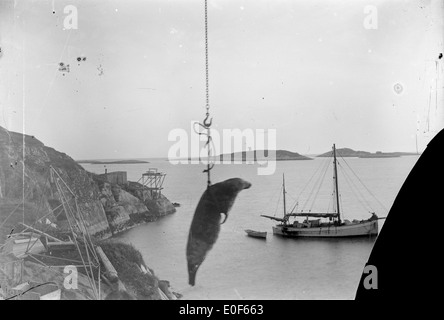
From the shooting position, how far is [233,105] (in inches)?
78.3

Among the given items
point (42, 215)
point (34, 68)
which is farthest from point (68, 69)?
point (42, 215)

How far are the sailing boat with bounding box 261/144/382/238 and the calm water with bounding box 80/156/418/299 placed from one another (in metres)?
0.03

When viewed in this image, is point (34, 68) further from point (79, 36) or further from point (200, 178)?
point (200, 178)

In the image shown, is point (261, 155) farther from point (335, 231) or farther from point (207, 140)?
point (335, 231)

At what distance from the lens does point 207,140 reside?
201cm

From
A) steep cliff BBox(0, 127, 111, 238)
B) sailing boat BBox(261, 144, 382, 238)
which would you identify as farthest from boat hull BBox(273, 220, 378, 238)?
steep cliff BBox(0, 127, 111, 238)

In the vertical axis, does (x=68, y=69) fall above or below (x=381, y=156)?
above

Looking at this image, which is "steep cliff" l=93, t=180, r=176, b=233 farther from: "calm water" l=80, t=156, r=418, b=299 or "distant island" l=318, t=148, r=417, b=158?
"distant island" l=318, t=148, r=417, b=158

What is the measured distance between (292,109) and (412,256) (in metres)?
0.86

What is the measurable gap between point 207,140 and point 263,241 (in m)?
0.56

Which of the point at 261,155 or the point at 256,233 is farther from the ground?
the point at 261,155

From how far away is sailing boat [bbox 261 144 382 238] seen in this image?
1964mm

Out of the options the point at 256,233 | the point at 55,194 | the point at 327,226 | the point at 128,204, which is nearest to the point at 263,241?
the point at 256,233
